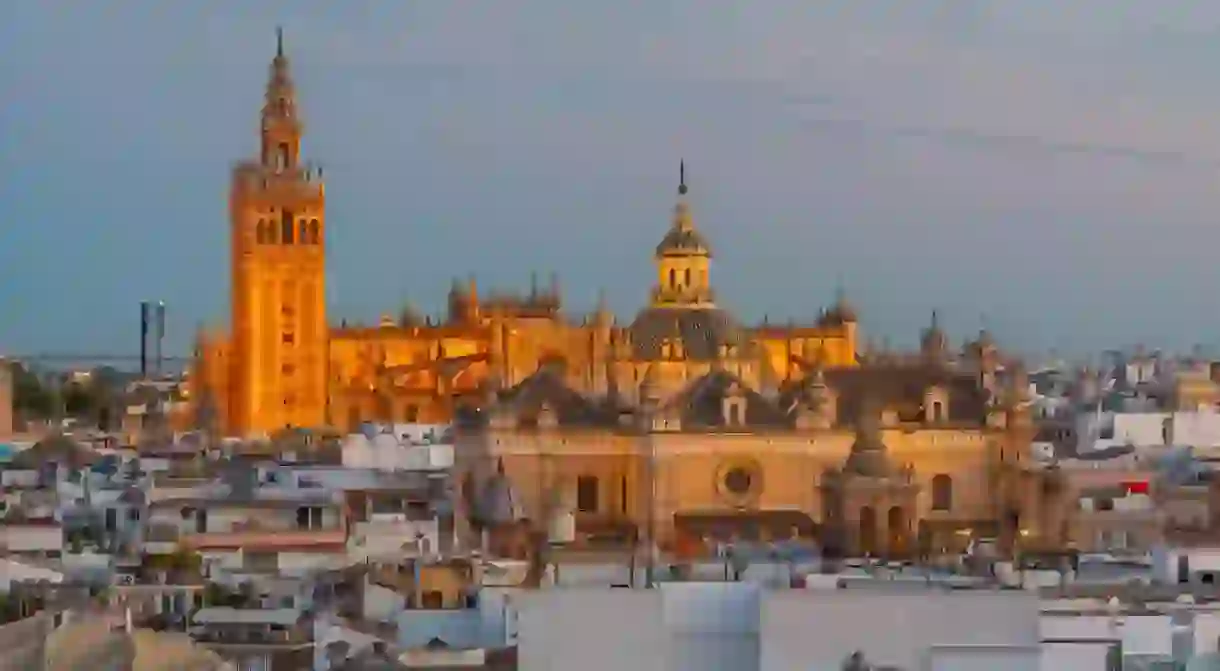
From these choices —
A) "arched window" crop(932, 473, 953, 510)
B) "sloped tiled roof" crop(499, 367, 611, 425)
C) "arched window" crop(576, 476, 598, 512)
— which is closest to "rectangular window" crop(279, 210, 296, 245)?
"sloped tiled roof" crop(499, 367, 611, 425)

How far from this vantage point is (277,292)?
213 feet

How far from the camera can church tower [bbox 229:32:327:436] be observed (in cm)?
6397

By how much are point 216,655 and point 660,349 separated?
27748 mm

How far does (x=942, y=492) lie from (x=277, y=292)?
23.8m

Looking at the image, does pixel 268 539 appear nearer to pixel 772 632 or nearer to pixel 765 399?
pixel 765 399

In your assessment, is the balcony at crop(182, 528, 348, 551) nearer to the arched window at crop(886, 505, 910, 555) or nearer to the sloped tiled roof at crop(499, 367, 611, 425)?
the arched window at crop(886, 505, 910, 555)

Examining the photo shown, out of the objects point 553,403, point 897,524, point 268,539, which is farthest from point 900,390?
point 268,539

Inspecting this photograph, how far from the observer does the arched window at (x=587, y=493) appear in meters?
43.2

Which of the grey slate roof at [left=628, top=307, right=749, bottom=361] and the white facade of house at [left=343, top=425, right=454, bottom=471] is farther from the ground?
the grey slate roof at [left=628, top=307, right=749, bottom=361]

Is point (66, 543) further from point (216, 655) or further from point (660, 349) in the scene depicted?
point (660, 349)

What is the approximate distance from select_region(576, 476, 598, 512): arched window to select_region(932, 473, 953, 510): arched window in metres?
4.38

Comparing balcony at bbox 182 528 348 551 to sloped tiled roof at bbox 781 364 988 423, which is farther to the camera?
sloped tiled roof at bbox 781 364 988 423

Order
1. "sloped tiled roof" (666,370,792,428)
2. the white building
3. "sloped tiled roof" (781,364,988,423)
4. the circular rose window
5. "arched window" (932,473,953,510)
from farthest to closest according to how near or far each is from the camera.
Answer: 1. "sloped tiled roof" (781,364,988,423)
2. "arched window" (932,473,953,510)
3. "sloped tiled roof" (666,370,792,428)
4. the circular rose window
5. the white building

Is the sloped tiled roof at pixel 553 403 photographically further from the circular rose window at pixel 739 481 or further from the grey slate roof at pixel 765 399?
the circular rose window at pixel 739 481
